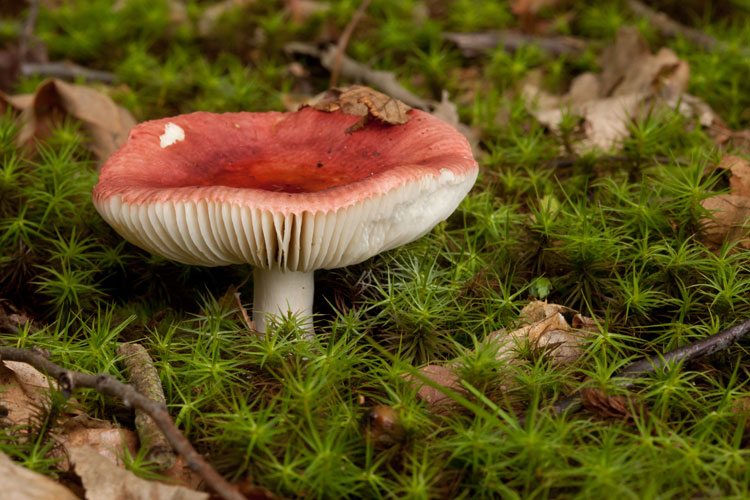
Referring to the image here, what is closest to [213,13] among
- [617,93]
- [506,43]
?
[506,43]

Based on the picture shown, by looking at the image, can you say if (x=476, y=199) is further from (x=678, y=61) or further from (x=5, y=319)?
(x=5, y=319)

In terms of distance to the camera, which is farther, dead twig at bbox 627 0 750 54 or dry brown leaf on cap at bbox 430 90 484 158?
dead twig at bbox 627 0 750 54

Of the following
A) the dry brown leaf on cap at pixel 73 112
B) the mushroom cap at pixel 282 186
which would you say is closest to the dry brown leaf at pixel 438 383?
the mushroom cap at pixel 282 186

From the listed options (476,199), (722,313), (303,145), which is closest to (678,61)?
(476,199)

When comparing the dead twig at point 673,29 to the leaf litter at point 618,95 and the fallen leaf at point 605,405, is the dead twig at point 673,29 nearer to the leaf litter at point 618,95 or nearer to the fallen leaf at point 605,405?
the leaf litter at point 618,95

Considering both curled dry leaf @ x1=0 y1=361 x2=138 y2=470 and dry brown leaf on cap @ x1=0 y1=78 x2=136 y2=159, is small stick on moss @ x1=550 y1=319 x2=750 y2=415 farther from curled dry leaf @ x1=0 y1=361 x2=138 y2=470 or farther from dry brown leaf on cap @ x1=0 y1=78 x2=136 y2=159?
dry brown leaf on cap @ x1=0 y1=78 x2=136 y2=159

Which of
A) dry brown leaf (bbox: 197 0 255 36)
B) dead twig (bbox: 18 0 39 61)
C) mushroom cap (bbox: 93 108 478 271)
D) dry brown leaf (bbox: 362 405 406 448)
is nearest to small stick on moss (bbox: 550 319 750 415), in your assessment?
dry brown leaf (bbox: 362 405 406 448)
